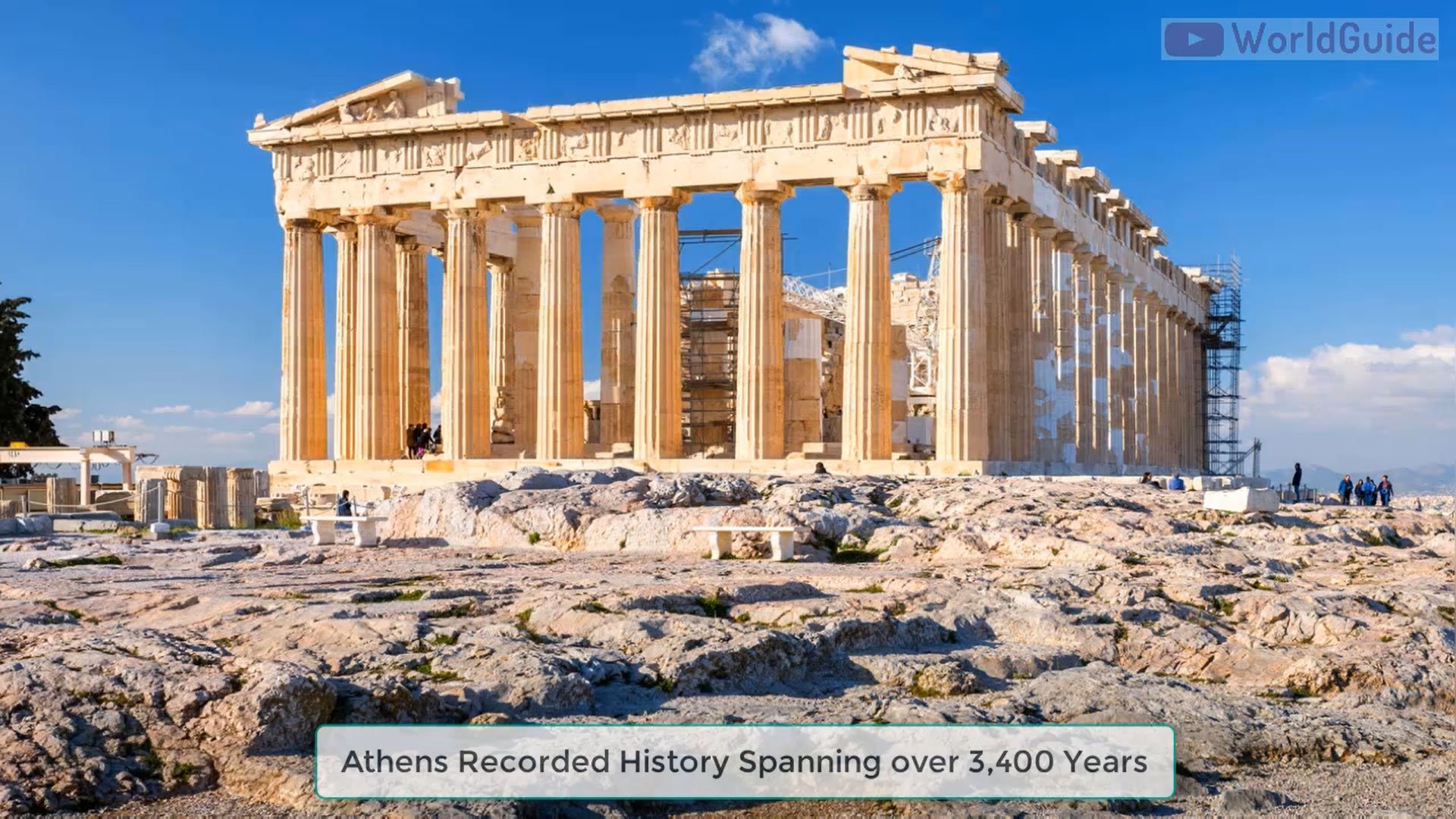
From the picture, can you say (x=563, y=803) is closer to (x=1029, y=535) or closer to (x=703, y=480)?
(x=1029, y=535)

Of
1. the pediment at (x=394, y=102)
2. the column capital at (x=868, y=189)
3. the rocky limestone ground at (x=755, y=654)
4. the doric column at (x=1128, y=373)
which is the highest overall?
the pediment at (x=394, y=102)

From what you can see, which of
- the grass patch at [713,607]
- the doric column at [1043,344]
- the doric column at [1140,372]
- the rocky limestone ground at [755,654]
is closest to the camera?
the rocky limestone ground at [755,654]

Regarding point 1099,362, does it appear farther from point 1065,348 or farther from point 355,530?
point 355,530

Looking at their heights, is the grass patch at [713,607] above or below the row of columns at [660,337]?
below

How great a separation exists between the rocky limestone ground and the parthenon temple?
16.1 metres

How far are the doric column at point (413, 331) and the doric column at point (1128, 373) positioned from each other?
2151 centimetres

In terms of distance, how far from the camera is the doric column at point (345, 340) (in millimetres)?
43719

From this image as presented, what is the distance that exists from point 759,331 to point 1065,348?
9935 mm

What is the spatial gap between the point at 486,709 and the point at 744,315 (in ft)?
90.8

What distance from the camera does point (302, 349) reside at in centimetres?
4378

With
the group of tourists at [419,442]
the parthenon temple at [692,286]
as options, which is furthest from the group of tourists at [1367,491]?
the group of tourists at [419,442]

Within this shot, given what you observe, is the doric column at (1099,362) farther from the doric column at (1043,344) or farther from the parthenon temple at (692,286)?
the doric column at (1043,344)

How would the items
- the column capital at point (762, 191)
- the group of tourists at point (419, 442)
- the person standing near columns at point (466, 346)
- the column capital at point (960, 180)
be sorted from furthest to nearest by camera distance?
1. the group of tourists at point (419, 442)
2. the person standing near columns at point (466, 346)
3. the column capital at point (762, 191)
4. the column capital at point (960, 180)

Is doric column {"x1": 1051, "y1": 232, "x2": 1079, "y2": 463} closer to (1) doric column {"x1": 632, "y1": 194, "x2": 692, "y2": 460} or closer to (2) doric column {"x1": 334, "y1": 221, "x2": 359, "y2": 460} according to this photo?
(1) doric column {"x1": 632, "y1": 194, "x2": 692, "y2": 460}
